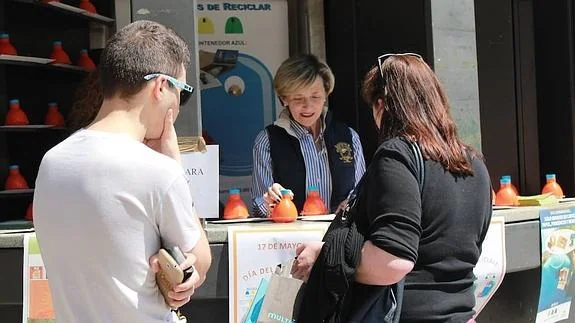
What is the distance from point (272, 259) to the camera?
3.34m

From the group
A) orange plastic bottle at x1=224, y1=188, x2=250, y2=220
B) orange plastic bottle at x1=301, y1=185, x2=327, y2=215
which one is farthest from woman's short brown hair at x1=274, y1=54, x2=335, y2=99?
orange plastic bottle at x1=224, y1=188, x2=250, y2=220

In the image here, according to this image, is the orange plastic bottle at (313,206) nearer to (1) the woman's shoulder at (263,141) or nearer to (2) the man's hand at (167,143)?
(1) the woman's shoulder at (263,141)

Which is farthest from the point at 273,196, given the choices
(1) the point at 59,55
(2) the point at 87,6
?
(2) the point at 87,6

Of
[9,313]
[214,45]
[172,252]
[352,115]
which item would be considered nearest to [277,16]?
[214,45]

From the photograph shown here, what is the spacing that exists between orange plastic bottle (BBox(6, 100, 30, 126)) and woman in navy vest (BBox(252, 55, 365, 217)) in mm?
1978

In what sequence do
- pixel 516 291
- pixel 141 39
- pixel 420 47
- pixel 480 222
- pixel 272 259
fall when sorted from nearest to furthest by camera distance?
pixel 141 39
pixel 480 222
pixel 272 259
pixel 516 291
pixel 420 47

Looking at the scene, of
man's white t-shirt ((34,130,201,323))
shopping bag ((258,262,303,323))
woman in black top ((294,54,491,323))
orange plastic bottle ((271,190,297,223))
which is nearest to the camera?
man's white t-shirt ((34,130,201,323))

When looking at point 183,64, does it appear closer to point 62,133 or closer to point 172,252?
point 172,252

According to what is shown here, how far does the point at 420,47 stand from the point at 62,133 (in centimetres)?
269

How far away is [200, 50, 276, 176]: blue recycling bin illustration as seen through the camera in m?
6.22

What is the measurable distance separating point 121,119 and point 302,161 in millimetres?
2452

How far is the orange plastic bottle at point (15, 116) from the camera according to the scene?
5.24 meters

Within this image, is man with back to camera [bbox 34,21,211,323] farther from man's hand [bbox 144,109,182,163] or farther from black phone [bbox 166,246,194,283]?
man's hand [bbox 144,109,182,163]

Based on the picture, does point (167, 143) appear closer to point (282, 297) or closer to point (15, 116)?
point (282, 297)
